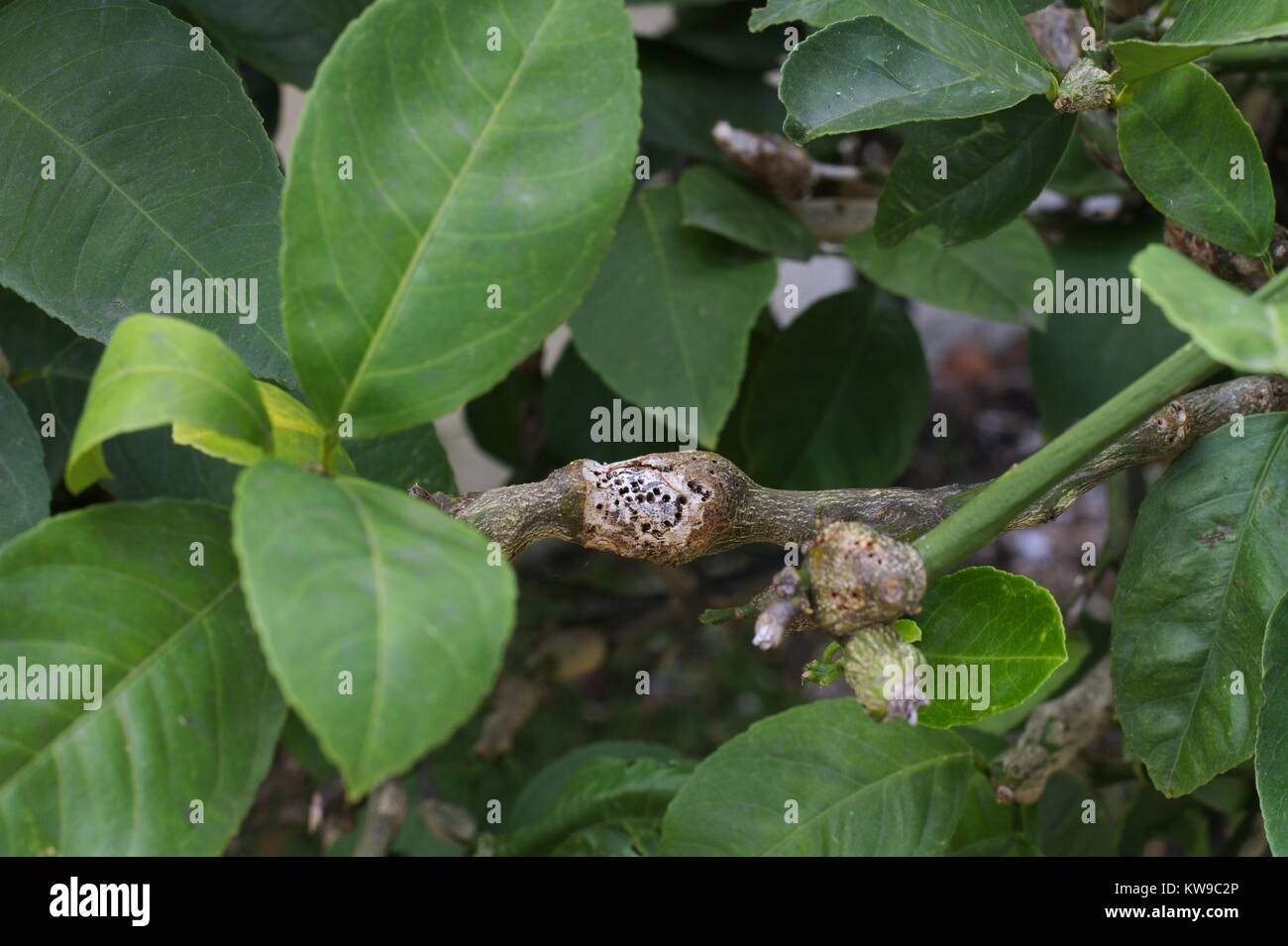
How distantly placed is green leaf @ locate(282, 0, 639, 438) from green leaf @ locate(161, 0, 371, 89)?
0.52m

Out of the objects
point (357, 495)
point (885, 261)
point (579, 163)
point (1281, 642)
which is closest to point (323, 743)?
point (357, 495)

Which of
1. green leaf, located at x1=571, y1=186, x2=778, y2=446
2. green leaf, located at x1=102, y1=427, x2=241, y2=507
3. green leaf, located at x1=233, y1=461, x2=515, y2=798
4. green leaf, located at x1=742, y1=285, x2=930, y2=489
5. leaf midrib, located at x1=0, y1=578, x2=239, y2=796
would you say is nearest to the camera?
green leaf, located at x1=233, y1=461, x2=515, y2=798

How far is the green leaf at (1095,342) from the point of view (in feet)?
3.27

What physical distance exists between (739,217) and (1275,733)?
0.55m

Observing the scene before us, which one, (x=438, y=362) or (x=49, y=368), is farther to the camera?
(x=49, y=368)

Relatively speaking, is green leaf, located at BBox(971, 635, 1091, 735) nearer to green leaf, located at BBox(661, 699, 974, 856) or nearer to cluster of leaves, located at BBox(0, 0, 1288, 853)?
cluster of leaves, located at BBox(0, 0, 1288, 853)

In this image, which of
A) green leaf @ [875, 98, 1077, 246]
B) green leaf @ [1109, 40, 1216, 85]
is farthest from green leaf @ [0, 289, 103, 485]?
green leaf @ [1109, 40, 1216, 85]

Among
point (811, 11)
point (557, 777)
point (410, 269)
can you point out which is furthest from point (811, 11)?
point (557, 777)

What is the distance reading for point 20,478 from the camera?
620mm

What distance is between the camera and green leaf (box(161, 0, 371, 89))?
0.94 m

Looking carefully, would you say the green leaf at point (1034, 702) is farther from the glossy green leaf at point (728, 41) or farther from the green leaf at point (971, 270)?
the glossy green leaf at point (728, 41)

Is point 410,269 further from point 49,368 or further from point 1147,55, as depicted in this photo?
point 49,368

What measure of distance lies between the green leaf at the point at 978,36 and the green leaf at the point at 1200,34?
0.04m

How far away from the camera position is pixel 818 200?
42.3 inches
